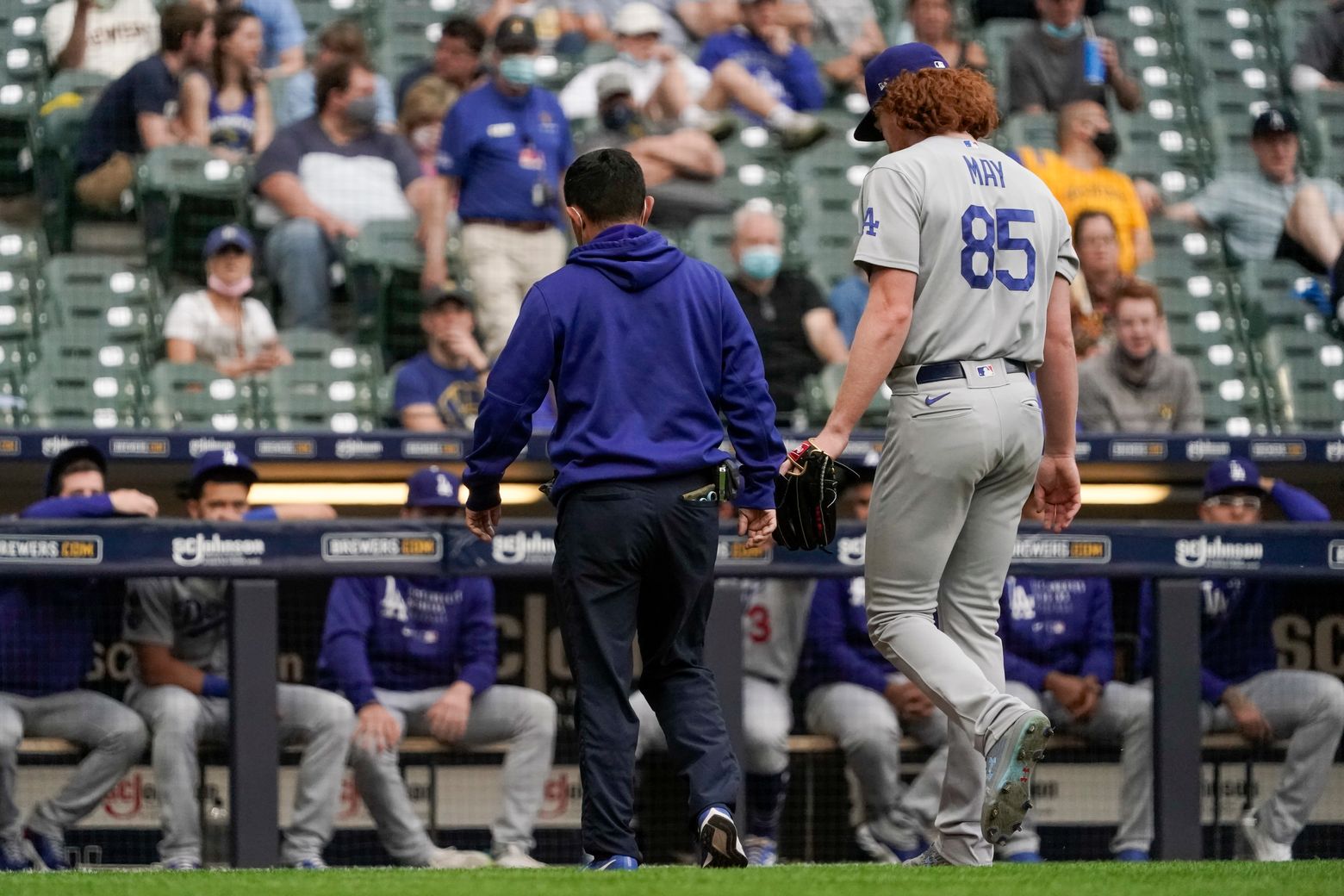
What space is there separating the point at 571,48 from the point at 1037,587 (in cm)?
653

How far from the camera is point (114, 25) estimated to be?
427 inches

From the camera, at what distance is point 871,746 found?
21.0ft

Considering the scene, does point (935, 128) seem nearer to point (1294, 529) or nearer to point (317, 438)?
point (1294, 529)

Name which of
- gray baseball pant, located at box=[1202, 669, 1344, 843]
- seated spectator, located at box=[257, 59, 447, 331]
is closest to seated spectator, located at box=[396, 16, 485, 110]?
seated spectator, located at box=[257, 59, 447, 331]

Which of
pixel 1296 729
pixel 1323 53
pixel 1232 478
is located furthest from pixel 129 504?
pixel 1323 53

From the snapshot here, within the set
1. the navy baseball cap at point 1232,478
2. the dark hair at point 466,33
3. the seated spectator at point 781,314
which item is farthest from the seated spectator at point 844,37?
the navy baseball cap at point 1232,478

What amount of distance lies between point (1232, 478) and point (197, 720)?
12.6ft

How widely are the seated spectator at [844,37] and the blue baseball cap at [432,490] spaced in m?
5.63

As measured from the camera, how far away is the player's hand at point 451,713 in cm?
622

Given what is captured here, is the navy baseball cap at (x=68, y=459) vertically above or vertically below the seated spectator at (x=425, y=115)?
below

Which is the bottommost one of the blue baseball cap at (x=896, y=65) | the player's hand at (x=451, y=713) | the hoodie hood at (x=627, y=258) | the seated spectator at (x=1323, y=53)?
the player's hand at (x=451, y=713)

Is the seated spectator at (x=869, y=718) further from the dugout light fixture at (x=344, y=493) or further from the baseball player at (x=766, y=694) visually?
the dugout light fixture at (x=344, y=493)

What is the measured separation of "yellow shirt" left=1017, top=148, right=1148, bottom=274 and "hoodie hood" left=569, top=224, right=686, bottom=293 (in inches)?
252

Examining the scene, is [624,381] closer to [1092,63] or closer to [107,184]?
[107,184]
